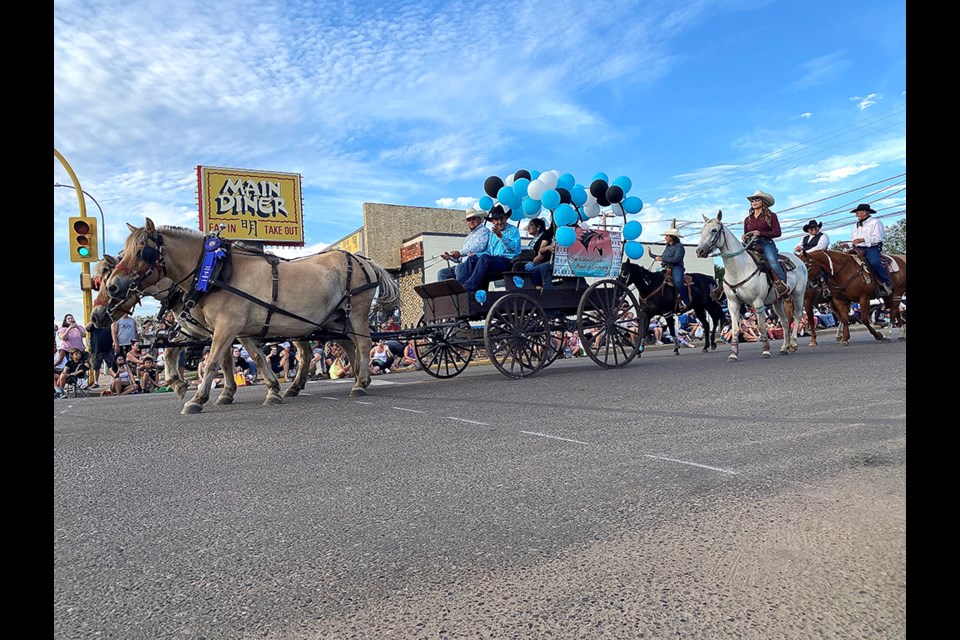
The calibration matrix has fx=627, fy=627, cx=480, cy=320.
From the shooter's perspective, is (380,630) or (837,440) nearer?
(380,630)

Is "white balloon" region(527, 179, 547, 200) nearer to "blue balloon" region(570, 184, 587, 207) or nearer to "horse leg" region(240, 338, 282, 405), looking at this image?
"blue balloon" region(570, 184, 587, 207)

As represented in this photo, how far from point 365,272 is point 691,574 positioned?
7.07 metres

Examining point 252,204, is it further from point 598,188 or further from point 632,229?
point 632,229

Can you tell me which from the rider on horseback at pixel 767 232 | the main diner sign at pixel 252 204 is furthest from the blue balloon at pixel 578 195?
the main diner sign at pixel 252 204

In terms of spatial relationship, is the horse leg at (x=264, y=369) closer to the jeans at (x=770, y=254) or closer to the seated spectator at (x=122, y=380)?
the seated spectator at (x=122, y=380)

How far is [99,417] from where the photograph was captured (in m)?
7.12

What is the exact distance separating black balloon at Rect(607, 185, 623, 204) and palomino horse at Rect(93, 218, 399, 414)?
4491 millimetres

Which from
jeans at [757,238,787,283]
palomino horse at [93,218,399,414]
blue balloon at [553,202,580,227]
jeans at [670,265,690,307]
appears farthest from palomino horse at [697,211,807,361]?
palomino horse at [93,218,399,414]

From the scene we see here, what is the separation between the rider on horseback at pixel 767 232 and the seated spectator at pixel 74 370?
43.4 feet

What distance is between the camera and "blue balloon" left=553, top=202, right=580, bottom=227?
9531 millimetres

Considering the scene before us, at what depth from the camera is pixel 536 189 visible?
1037cm

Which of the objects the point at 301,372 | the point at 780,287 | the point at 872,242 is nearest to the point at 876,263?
the point at 872,242
